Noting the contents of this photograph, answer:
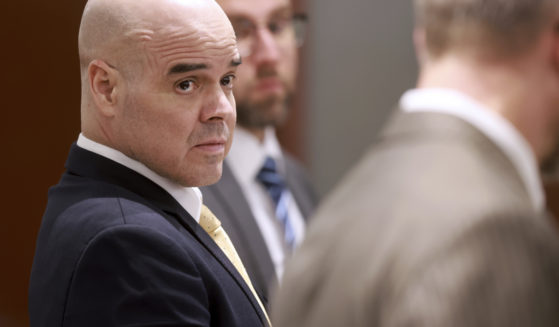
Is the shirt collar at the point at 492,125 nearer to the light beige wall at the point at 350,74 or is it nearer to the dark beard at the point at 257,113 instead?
the dark beard at the point at 257,113

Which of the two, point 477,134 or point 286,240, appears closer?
point 477,134

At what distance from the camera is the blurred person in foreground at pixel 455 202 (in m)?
0.86

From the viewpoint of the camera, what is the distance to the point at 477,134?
3.14 feet

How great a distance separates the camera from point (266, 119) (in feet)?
8.34

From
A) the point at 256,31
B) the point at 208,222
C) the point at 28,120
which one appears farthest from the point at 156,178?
the point at 28,120

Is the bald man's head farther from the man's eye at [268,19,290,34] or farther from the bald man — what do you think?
the man's eye at [268,19,290,34]

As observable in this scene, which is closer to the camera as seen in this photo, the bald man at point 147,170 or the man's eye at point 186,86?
the bald man at point 147,170

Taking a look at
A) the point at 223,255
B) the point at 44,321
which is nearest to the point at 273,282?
the point at 223,255

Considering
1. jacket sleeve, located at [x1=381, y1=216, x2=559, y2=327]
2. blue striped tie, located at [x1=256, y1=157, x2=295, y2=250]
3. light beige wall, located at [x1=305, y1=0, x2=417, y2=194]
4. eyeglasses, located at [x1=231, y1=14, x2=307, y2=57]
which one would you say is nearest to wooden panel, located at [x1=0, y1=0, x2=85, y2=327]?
eyeglasses, located at [x1=231, y1=14, x2=307, y2=57]

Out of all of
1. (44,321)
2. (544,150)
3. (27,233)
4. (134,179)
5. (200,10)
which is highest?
(200,10)

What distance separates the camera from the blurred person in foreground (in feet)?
2.83

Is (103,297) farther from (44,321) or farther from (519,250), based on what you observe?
(519,250)

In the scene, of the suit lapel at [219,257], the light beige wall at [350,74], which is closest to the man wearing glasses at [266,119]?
the suit lapel at [219,257]

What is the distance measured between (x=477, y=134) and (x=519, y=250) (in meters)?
0.14
